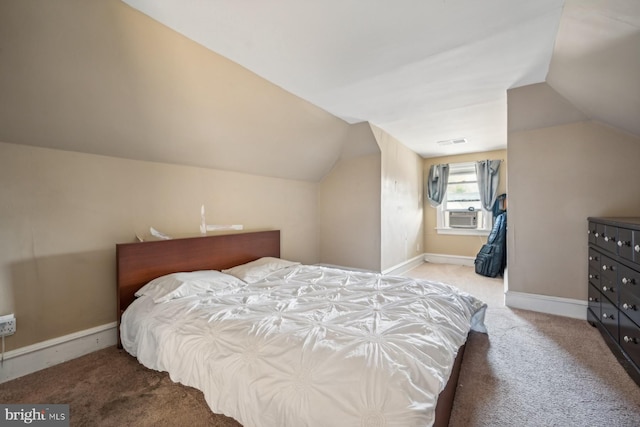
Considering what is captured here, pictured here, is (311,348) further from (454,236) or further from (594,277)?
(454,236)

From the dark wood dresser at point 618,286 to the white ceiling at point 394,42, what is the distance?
1.06m

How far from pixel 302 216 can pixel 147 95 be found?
2680 millimetres

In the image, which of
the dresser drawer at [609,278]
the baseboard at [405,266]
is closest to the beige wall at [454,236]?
the baseboard at [405,266]

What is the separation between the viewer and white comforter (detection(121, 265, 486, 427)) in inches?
41.9

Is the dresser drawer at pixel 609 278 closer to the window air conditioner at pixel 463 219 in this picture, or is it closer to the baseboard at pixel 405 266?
the baseboard at pixel 405 266

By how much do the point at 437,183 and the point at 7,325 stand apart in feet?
20.4

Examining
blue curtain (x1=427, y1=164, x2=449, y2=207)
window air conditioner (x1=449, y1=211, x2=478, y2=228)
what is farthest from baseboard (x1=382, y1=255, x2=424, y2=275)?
blue curtain (x1=427, y1=164, x2=449, y2=207)

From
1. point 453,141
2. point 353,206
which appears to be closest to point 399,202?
point 353,206

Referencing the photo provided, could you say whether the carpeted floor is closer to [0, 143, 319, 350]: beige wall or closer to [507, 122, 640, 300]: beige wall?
[0, 143, 319, 350]: beige wall

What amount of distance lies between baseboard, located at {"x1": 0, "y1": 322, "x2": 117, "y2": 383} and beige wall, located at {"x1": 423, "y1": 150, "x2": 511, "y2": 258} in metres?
5.56

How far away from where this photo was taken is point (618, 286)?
200 cm

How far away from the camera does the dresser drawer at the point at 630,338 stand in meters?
1.70

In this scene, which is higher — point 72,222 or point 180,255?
point 72,222

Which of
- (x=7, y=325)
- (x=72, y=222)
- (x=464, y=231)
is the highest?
(x=72, y=222)
